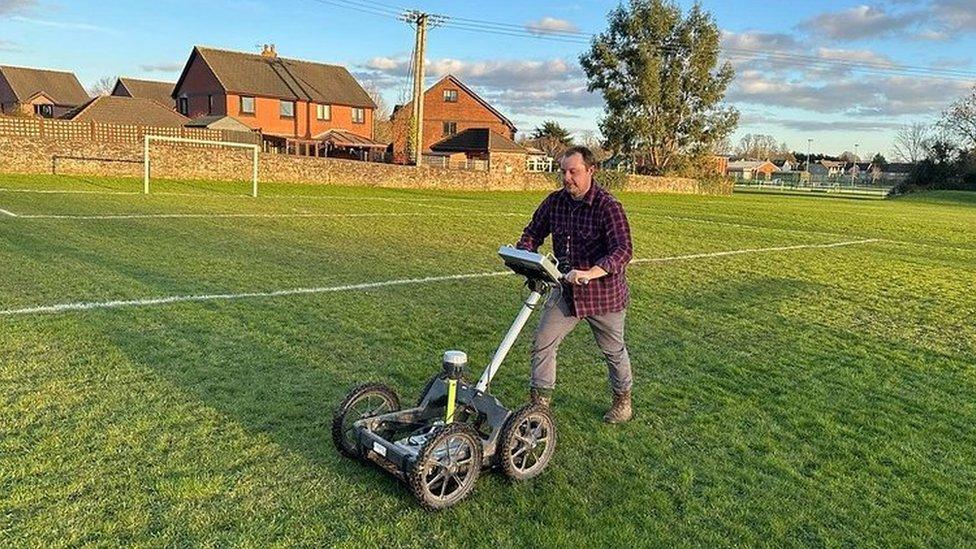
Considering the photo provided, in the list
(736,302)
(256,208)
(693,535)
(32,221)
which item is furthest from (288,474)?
(256,208)

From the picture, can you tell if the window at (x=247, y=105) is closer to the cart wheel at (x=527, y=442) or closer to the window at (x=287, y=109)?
the window at (x=287, y=109)

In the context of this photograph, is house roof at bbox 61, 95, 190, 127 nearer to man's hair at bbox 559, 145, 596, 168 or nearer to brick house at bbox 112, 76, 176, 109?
brick house at bbox 112, 76, 176, 109

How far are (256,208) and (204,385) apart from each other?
536 inches

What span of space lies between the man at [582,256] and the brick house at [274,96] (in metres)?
46.8

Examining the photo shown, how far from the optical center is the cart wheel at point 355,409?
3.65 meters

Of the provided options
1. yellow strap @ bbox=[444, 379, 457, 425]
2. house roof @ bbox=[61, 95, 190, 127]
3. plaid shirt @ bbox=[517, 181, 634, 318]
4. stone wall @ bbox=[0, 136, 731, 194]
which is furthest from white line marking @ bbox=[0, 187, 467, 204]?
house roof @ bbox=[61, 95, 190, 127]

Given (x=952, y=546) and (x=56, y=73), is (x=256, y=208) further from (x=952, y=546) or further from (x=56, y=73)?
(x=56, y=73)

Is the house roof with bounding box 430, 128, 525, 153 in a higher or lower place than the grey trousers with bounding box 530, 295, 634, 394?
higher

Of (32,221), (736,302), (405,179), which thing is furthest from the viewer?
(405,179)

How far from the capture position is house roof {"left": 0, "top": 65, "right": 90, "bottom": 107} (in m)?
62.8

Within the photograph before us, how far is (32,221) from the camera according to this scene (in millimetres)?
12312

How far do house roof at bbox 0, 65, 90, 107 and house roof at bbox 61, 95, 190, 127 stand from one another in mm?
24786

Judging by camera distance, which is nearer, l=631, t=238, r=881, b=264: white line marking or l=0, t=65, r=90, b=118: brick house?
l=631, t=238, r=881, b=264: white line marking

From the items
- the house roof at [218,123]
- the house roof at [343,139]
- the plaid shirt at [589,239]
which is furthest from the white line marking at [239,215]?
the house roof at [343,139]
